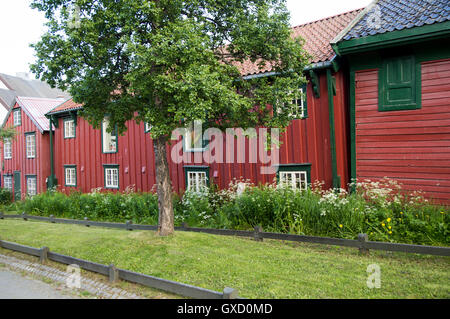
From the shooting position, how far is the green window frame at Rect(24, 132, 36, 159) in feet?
75.0

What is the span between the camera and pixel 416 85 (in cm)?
1041

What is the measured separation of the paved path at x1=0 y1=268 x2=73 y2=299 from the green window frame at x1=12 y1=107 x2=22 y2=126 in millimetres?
19506

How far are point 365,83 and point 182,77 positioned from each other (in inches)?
255

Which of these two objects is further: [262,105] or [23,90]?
[23,90]

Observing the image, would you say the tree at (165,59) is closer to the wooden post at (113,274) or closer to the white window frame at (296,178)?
the wooden post at (113,274)

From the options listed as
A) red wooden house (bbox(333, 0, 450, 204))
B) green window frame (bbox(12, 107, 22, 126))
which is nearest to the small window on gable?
red wooden house (bbox(333, 0, 450, 204))

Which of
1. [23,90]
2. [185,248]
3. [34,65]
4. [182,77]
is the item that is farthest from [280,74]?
[23,90]

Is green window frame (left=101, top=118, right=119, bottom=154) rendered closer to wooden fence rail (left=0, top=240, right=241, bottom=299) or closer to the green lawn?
the green lawn

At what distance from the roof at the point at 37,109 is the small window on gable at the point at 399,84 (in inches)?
773

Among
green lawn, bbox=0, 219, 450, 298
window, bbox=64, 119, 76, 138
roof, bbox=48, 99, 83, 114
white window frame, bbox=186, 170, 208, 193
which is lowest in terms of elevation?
green lawn, bbox=0, 219, 450, 298

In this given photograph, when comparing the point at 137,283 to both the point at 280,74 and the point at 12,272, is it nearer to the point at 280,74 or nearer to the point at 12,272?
the point at 12,272

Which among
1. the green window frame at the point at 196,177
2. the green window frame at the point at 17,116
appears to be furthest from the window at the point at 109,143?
the green window frame at the point at 17,116

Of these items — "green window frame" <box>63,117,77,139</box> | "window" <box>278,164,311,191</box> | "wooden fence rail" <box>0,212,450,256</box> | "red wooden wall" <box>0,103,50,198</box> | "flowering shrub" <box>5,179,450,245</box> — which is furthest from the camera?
"red wooden wall" <box>0,103,50,198</box>
